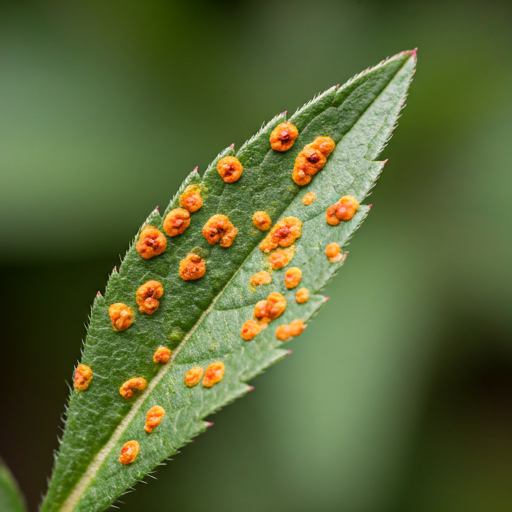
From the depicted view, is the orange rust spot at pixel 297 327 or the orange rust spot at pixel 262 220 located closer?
the orange rust spot at pixel 297 327

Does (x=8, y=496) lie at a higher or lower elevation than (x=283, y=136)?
lower

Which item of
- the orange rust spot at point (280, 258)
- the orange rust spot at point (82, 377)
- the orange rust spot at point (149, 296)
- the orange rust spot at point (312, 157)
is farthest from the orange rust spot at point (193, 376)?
the orange rust spot at point (312, 157)

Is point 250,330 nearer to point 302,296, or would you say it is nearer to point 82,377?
point 302,296

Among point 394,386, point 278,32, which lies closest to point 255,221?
point 394,386

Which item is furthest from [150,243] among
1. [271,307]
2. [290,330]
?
[290,330]

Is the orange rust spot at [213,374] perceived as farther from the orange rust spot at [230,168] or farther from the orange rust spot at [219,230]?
the orange rust spot at [230,168]

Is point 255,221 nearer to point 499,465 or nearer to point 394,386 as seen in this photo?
point 394,386

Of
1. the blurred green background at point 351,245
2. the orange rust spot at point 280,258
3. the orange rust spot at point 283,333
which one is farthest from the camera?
the blurred green background at point 351,245
